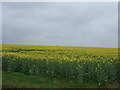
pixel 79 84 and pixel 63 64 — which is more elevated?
pixel 63 64

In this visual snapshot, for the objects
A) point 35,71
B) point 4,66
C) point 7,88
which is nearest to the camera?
point 7,88

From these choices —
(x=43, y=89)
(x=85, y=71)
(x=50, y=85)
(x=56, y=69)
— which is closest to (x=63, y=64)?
(x=56, y=69)

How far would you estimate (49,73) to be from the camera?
1069cm

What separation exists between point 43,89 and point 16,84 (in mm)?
1491

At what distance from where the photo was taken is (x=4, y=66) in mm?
13391

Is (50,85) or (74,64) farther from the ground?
(74,64)

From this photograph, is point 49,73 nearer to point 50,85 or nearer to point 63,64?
point 63,64

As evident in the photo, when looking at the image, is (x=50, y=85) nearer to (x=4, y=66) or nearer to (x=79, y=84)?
(x=79, y=84)

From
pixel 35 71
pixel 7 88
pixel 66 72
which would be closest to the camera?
pixel 7 88

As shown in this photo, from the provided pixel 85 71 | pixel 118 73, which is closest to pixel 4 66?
pixel 85 71

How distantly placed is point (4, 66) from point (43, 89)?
249 inches

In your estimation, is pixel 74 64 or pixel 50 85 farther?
pixel 74 64

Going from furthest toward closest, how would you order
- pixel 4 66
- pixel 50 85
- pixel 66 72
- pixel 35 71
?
pixel 4 66 < pixel 35 71 < pixel 66 72 < pixel 50 85

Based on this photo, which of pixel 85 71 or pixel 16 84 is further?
pixel 85 71
